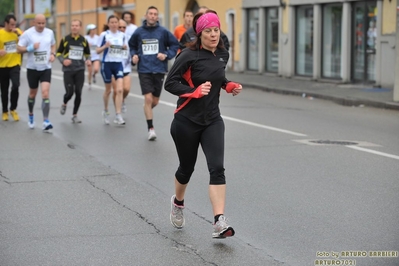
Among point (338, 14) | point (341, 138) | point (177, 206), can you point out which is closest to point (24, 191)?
point (177, 206)

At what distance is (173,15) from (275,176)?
30.5 m

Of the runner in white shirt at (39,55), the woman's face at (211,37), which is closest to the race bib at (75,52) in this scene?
the runner in white shirt at (39,55)

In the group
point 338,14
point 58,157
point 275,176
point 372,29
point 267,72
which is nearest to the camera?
point 275,176

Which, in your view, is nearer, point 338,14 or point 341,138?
point 341,138

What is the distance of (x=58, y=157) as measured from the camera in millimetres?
11375

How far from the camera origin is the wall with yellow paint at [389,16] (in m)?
22.6

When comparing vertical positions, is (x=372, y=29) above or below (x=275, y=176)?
above

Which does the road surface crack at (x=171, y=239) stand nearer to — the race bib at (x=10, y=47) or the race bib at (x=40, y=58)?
the race bib at (x=40, y=58)

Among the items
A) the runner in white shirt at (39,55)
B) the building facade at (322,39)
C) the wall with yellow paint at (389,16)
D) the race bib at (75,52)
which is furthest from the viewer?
the building facade at (322,39)

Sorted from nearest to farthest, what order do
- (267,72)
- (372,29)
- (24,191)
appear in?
(24,191) < (372,29) < (267,72)

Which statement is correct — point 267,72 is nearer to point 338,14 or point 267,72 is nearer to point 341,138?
point 338,14

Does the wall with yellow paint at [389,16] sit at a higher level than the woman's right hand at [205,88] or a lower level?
higher

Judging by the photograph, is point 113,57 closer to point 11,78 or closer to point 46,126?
point 11,78

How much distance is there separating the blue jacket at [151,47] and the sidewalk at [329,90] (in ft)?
21.0
